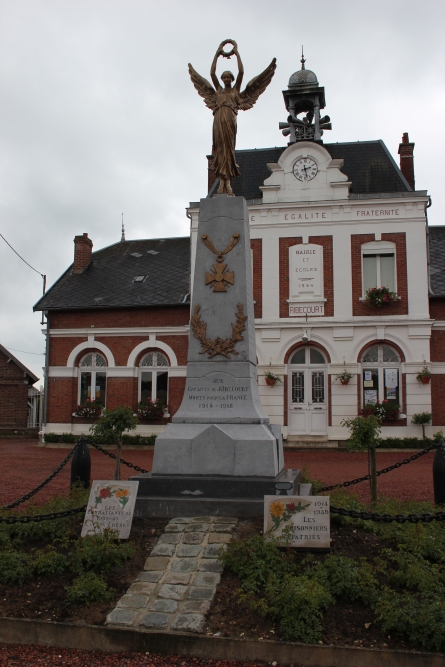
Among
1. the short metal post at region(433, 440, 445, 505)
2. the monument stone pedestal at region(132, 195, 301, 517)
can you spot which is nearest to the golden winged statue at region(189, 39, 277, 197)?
the monument stone pedestal at region(132, 195, 301, 517)

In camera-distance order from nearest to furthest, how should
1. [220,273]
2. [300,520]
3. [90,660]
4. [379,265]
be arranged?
1. [90,660]
2. [300,520]
3. [220,273]
4. [379,265]

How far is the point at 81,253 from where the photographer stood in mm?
25281

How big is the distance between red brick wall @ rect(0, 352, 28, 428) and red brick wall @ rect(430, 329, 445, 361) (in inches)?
635

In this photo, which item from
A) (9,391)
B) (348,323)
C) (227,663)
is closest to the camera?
(227,663)

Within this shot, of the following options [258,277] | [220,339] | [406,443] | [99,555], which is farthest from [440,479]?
[258,277]

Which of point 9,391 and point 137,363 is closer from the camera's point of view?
point 137,363

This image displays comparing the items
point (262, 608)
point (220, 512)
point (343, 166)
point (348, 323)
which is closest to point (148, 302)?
point (348, 323)

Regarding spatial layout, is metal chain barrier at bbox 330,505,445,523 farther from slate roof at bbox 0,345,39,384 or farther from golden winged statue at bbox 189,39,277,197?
slate roof at bbox 0,345,39,384

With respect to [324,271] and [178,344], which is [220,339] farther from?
[178,344]

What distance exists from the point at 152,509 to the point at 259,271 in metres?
14.8

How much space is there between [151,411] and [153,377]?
133 cm

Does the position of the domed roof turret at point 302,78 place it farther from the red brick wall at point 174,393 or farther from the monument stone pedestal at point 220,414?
the monument stone pedestal at point 220,414

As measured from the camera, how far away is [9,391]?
26500mm

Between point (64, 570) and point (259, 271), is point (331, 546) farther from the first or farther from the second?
point (259, 271)
